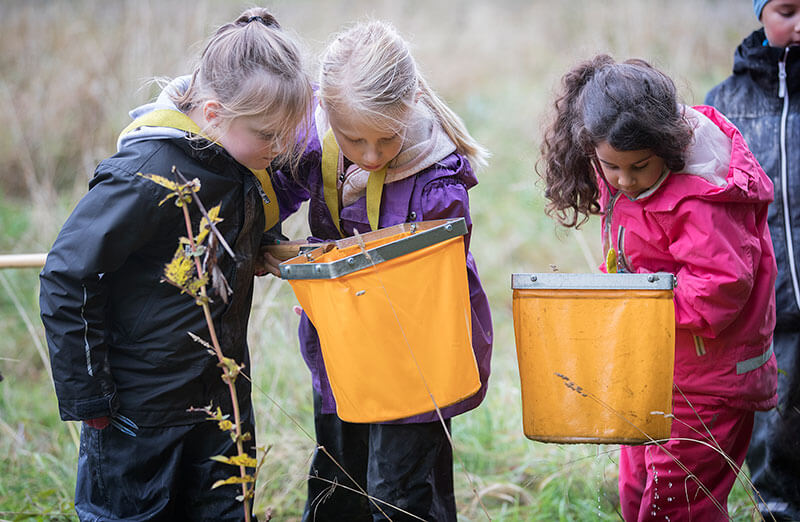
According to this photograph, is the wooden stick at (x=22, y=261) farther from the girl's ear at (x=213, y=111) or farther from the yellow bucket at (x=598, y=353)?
the yellow bucket at (x=598, y=353)

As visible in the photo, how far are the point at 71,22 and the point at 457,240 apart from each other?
629 cm

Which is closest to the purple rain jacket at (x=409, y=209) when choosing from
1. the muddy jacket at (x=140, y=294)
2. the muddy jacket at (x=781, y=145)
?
the muddy jacket at (x=140, y=294)

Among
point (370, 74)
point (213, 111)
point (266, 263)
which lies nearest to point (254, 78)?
point (213, 111)

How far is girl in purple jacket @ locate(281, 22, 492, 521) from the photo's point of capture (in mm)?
1916

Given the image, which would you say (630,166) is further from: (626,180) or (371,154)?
(371,154)

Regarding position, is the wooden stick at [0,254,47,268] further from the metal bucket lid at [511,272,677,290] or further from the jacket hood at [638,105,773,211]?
the jacket hood at [638,105,773,211]

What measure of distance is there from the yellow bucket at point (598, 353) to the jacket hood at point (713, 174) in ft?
1.01

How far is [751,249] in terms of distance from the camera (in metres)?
1.96

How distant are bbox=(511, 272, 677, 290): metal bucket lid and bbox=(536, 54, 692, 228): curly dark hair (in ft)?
1.23

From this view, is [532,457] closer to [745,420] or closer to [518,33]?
[745,420]

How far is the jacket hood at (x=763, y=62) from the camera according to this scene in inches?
97.5

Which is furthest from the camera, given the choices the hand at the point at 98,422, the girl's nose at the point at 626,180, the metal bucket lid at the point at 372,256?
the girl's nose at the point at 626,180

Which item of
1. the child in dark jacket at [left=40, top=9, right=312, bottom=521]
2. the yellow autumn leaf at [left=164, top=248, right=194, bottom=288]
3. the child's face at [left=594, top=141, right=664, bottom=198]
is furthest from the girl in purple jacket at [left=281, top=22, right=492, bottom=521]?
the yellow autumn leaf at [left=164, top=248, right=194, bottom=288]

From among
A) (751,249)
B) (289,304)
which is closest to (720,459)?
(751,249)
